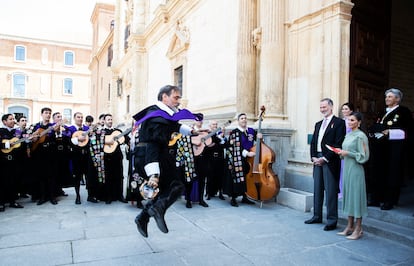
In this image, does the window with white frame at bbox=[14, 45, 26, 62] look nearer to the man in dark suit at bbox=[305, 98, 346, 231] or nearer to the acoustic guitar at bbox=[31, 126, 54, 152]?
the acoustic guitar at bbox=[31, 126, 54, 152]

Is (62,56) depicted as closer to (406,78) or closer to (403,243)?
(406,78)

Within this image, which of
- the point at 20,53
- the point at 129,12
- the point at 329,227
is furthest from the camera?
the point at 20,53

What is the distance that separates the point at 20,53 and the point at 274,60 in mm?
42773

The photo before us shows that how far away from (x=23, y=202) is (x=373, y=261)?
6.41 m

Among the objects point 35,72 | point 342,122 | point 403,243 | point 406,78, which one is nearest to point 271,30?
point 342,122

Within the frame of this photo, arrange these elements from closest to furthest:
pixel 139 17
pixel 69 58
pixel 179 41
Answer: pixel 179 41 → pixel 139 17 → pixel 69 58

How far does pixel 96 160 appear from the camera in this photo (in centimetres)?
699

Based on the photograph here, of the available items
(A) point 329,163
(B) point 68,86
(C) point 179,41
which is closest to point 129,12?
(C) point 179,41

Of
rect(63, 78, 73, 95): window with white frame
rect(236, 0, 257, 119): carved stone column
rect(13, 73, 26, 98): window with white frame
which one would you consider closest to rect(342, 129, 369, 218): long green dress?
rect(236, 0, 257, 119): carved stone column

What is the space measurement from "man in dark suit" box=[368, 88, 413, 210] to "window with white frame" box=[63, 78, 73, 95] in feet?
145

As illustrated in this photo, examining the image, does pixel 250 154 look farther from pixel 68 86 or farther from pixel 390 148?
pixel 68 86

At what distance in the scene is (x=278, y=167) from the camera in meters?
7.05

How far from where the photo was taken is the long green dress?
178 inches

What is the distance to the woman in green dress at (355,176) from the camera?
453cm
